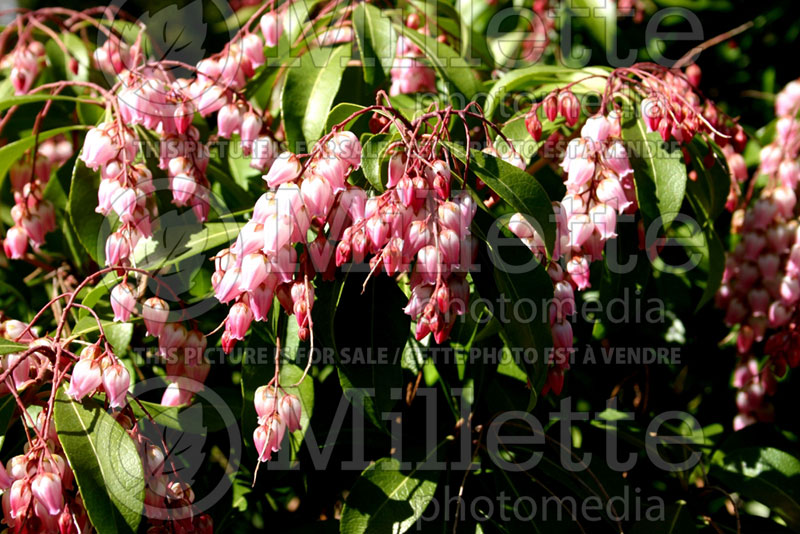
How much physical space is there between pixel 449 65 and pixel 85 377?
0.90 meters

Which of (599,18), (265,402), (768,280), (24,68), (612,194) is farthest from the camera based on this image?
(599,18)

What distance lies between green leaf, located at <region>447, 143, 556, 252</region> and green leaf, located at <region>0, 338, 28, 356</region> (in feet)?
2.32

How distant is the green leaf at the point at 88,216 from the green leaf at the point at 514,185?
744 mm

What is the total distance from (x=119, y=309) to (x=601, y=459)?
99cm

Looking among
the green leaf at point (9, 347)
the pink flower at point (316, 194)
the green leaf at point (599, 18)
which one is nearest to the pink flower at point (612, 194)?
the pink flower at point (316, 194)

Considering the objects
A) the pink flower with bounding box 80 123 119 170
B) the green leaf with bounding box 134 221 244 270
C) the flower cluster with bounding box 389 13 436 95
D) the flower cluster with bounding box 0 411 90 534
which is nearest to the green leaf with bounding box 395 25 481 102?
the flower cluster with bounding box 389 13 436 95

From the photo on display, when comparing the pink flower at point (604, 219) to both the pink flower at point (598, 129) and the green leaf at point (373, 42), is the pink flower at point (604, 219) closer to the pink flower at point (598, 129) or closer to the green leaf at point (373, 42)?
the pink flower at point (598, 129)

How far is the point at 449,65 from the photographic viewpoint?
5.13 ft

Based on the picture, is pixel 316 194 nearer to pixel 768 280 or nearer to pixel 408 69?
pixel 408 69

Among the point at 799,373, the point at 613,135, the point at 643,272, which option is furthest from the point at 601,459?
the point at 799,373

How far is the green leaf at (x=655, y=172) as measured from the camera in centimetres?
138

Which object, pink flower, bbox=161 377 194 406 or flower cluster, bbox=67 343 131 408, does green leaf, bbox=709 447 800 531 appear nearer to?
pink flower, bbox=161 377 194 406

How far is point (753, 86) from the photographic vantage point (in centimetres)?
290

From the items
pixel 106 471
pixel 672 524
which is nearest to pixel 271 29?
pixel 106 471
